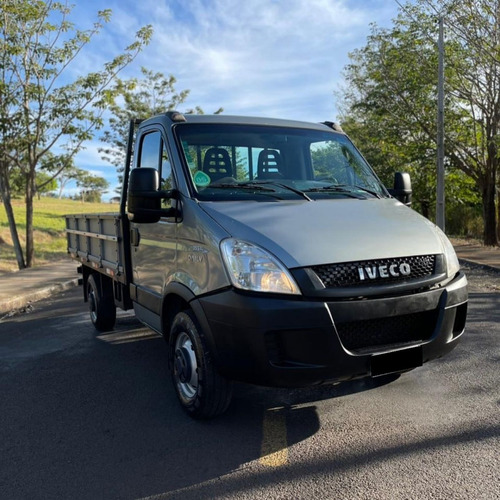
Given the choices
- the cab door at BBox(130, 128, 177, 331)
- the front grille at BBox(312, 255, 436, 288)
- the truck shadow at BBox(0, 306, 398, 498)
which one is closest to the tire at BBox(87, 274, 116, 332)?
the truck shadow at BBox(0, 306, 398, 498)

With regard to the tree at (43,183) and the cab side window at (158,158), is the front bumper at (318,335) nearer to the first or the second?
the cab side window at (158,158)

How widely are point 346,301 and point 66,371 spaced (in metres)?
3.23

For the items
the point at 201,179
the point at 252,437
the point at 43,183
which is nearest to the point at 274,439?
the point at 252,437

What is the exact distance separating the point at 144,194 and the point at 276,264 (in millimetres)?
1205

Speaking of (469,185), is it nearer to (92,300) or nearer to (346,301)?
(92,300)

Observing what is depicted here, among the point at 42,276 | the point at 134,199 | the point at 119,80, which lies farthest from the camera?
the point at 119,80

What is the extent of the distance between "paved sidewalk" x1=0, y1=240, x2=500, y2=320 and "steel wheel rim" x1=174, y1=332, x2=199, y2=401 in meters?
5.85

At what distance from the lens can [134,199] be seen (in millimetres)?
3799

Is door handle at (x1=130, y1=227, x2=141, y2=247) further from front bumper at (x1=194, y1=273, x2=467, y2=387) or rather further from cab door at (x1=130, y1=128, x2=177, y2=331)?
front bumper at (x1=194, y1=273, x2=467, y2=387)

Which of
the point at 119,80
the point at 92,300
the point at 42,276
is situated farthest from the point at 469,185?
the point at 92,300

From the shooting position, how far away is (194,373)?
370cm

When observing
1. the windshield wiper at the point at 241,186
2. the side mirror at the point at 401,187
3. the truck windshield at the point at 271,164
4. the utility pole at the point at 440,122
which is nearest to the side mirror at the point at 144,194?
the truck windshield at the point at 271,164

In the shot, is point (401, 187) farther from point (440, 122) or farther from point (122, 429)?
point (440, 122)

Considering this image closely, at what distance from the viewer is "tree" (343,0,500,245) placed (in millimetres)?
14992
